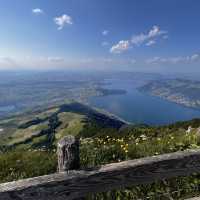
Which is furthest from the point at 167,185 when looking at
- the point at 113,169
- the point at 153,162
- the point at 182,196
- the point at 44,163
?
the point at 44,163

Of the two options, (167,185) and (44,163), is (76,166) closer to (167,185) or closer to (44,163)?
(167,185)

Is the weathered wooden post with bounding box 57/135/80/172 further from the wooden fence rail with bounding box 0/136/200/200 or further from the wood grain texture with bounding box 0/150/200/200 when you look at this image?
the wood grain texture with bounding box 0/150/200/200

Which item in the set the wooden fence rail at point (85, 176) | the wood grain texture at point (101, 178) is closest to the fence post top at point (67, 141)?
the wooden fence rail at point (85, 176)

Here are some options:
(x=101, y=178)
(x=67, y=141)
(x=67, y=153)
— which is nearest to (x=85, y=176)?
(x=101, y=178)

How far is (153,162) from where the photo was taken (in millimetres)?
4461

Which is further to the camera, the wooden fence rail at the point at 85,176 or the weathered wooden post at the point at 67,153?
the weathered wooden post at the point at 67,153

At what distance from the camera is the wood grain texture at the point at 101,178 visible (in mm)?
3754

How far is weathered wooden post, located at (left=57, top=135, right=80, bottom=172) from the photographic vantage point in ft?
13.2

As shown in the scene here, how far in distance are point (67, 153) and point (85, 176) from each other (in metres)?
0.42

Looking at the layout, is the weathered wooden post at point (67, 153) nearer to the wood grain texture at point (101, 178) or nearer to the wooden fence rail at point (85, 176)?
the wooden fence rail at point (85, 176)

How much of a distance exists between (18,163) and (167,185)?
5087 millimetres

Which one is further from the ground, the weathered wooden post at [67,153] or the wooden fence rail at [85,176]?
the weathered wooden post at [67,153]

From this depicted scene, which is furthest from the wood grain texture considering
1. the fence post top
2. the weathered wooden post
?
the fence post top

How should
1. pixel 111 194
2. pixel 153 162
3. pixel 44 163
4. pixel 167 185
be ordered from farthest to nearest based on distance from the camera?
pixel 44 163
pixel 167 185
pixel 111 194
pixel 153 162
